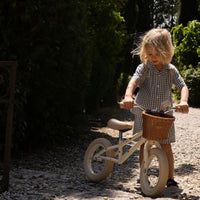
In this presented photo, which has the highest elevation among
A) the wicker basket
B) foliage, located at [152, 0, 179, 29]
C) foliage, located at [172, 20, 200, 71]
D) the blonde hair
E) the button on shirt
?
foliage, located at [152, 0, 179, 29]

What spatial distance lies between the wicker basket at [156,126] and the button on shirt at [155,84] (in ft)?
1.66

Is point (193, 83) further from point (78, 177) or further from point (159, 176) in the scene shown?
point (159, 176)

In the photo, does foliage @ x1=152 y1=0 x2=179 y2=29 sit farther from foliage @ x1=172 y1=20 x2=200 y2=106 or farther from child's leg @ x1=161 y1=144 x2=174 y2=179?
child's leg @ x1=161 y1=144 x2=174 y2=179

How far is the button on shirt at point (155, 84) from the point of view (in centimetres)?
371

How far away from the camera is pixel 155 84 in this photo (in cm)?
371

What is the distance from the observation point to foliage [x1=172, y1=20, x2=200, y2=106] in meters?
12.2

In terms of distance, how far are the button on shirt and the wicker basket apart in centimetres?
51

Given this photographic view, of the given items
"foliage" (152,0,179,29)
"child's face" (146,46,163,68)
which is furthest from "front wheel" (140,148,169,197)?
"foliage" (152,0,179,29)

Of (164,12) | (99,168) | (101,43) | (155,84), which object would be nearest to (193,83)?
(101,43)

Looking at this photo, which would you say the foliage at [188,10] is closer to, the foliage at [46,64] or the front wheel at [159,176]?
the foliage at [46,64]

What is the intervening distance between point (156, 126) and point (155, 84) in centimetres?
67

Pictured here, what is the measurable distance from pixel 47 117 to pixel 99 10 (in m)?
4.60

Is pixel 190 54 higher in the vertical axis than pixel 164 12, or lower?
lower

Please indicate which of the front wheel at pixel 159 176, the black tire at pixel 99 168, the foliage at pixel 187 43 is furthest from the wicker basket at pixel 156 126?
the foliage at pixel 187 43
